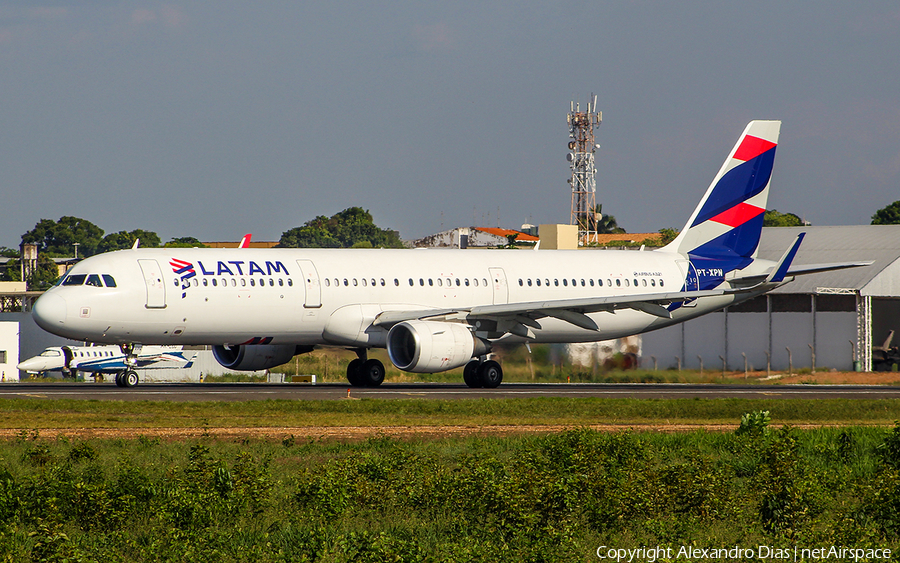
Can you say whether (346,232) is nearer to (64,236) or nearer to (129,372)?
(64,236)

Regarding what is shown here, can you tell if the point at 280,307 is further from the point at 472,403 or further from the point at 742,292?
the point at 742,292

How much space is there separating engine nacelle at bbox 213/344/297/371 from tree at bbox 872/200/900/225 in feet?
350

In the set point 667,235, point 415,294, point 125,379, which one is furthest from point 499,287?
point 667,235

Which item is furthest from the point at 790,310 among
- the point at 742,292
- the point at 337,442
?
the point at 337,442

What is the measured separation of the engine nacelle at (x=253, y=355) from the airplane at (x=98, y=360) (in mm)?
12704

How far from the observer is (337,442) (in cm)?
1939

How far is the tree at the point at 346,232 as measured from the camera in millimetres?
145000

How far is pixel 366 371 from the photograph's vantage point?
117 ft

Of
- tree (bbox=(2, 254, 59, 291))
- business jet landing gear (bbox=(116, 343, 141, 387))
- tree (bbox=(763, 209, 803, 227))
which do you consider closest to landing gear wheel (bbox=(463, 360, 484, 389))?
business jet landing gear (bbox=(116, 343, 141, 387))

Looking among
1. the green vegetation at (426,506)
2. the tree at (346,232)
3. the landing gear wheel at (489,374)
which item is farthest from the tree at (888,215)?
the green vegetation at (426,506)

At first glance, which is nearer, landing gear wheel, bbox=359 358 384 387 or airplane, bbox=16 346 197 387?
landing gear wheel, bbox=359 358 384 387

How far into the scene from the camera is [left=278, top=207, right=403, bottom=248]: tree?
476 ft

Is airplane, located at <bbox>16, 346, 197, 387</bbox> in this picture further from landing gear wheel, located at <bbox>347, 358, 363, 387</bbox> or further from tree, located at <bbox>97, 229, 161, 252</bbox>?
tree, located at <bbox>97, 229, 161, 252</bbox>

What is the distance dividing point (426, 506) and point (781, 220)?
392ft
